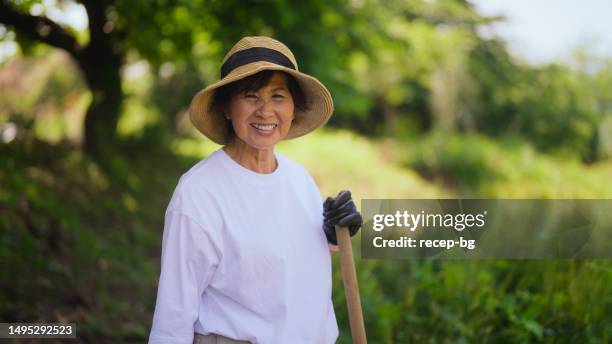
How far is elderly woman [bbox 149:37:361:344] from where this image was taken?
2045 millimetres

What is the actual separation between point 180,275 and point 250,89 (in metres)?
0.68

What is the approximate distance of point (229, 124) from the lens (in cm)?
245

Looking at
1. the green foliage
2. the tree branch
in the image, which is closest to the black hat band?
the tree branch

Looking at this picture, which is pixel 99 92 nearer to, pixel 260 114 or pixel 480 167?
pixel 260 114

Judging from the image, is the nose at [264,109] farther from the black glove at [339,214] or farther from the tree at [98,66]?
the tree at [98,66]

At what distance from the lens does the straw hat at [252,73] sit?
2164 mm

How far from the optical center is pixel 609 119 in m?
18.8

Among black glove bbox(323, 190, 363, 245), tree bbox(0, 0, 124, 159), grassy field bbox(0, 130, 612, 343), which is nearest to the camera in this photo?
black glove bbox(323, 190, 363, 245)

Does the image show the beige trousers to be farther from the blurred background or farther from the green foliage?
the green foliage

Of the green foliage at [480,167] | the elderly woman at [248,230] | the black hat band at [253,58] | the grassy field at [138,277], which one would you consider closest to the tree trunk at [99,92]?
the grassy field at [138,277]

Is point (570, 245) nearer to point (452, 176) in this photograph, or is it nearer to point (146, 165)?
point (146, 165)

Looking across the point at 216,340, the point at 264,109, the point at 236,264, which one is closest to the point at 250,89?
the point at 264,109

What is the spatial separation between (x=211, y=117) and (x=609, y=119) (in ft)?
62.3

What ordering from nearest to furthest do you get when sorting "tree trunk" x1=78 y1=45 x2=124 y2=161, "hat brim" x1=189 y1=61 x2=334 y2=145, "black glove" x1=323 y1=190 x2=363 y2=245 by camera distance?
1. "hat brim" x1=189 y1=61 x2=334 y2=145
2. "black glove" x1=323 y1=190 x2=363 y2=245
3. "tree trunk" x1=78 y1=45 x2=124 y2=161
